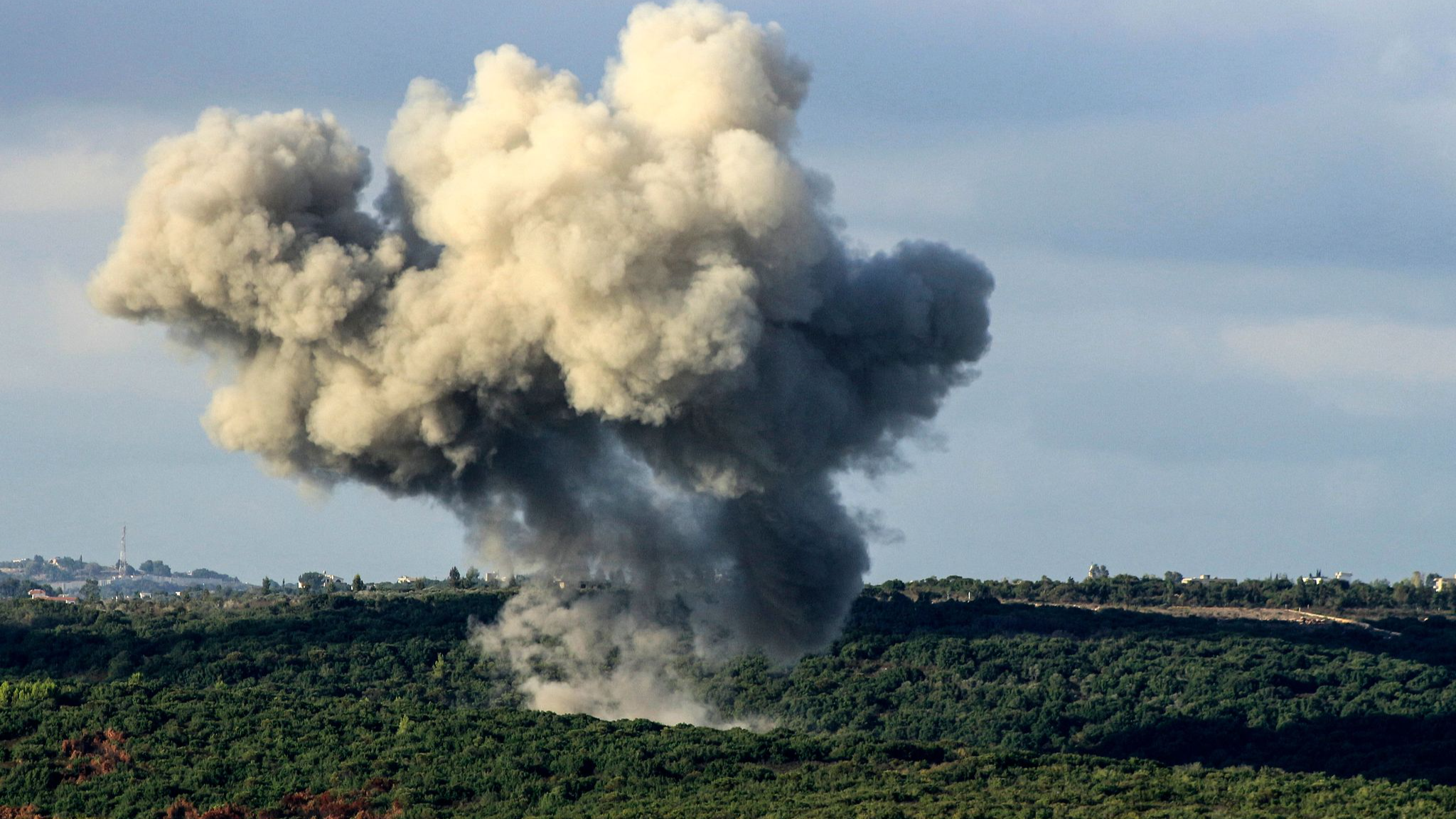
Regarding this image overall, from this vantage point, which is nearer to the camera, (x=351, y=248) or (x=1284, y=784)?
(x=1284, y=784)

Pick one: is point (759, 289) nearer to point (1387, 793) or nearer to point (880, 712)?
point (1387, 793)

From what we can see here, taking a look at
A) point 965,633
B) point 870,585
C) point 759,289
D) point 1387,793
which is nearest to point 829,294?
point 759,289

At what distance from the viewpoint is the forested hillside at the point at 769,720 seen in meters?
51.4

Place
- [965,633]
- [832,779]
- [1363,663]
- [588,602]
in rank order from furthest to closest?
[965,633], [1363,663], [588,602], [832,779]

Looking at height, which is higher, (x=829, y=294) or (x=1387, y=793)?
(x=829, y=294)

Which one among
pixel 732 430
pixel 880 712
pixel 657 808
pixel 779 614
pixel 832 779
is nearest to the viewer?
pixel 657 808

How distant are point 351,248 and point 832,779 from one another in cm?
2042

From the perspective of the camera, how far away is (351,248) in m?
58.6

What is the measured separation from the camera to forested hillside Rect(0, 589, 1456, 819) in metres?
51.4

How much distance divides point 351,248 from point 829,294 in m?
13.9

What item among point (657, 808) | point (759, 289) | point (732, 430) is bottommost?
point (657, 808)

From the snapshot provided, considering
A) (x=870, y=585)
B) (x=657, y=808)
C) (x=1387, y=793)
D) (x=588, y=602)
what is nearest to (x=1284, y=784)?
(x=1387, y=793)

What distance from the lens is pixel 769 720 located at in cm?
8594

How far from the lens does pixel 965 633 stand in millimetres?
107875
